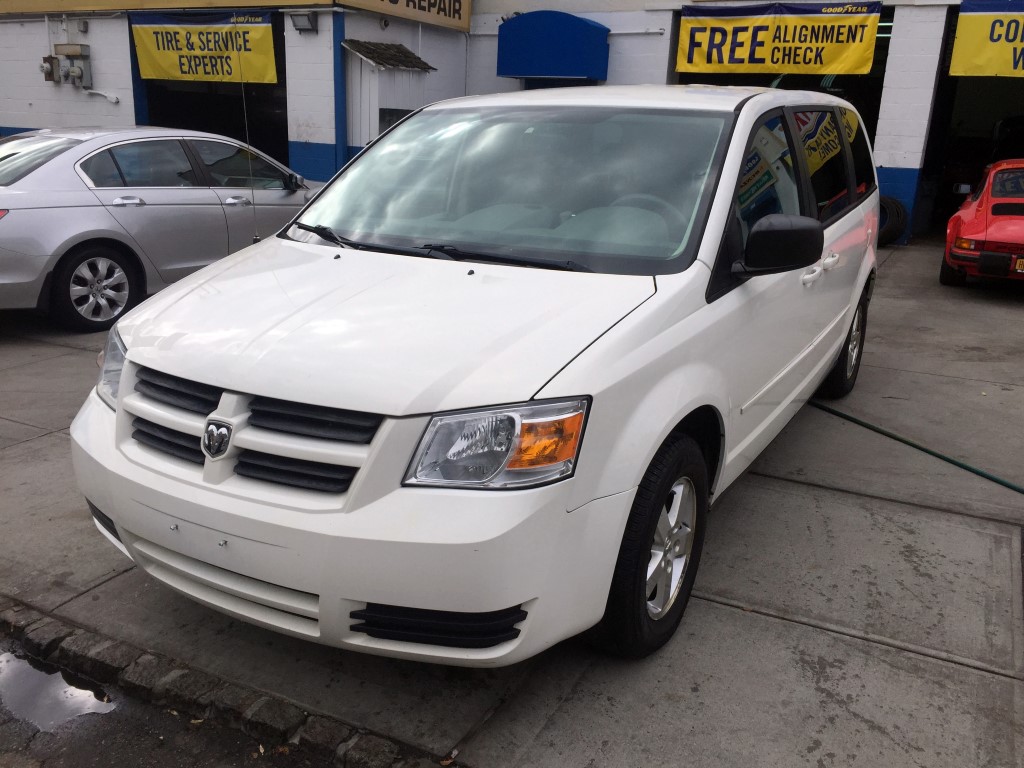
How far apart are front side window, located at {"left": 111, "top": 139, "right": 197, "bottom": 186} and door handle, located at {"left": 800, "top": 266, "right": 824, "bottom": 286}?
220 inches

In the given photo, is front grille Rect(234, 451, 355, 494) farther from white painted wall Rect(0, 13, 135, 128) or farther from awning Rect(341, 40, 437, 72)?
white painted wall Rect(0, 13, 135, 128)

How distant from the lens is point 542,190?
3.43 metres

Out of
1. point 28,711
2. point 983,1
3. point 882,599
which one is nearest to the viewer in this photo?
point 28,711

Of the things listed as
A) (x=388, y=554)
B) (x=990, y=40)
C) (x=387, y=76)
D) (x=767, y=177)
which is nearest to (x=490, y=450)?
(x=388, y=554)

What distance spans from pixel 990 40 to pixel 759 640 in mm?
11548

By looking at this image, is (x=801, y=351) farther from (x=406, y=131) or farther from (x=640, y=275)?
(x=406, y=131)

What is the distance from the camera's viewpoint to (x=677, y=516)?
116 inches

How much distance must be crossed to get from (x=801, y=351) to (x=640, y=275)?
1507 mm

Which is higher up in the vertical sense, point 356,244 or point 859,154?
point 859,154

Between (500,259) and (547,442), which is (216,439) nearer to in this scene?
(547,442)

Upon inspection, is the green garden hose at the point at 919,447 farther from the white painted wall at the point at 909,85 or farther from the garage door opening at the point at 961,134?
the white painted wall at the point at 909,85

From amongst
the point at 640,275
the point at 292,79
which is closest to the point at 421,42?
the point at 292,79

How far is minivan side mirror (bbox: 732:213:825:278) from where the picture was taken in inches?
121

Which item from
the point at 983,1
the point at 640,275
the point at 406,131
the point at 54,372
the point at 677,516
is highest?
the point at 983,1
